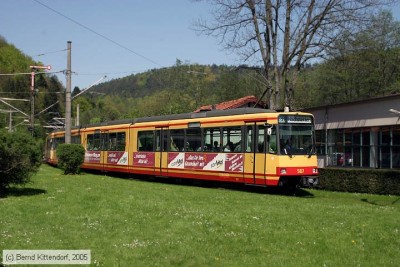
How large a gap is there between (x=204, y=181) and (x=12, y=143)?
1007cm

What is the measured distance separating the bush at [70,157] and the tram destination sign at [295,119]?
504 inches

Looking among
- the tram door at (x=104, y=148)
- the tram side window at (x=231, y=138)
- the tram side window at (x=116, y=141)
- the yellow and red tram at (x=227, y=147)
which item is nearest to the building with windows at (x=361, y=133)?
the yellow and red tram at (x=227, y=147)

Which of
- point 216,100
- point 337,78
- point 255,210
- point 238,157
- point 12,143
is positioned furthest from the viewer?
point 216,100

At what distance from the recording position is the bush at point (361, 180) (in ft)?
64.0

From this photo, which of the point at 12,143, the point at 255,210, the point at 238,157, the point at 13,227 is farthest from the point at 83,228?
the point at 238,157

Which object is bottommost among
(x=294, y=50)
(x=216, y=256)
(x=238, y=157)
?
(x=216, y=256)

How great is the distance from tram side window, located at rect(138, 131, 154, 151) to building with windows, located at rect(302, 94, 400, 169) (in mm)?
10198

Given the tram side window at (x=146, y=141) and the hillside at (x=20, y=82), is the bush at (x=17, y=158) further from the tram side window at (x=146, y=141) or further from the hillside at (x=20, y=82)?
the hillside at (x=20, y=82)

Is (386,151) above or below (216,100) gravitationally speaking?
below

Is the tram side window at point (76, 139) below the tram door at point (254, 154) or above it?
above

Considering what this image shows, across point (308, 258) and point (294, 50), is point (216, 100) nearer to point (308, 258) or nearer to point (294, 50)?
point (294, 50)

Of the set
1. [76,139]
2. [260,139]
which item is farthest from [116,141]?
[260,139]

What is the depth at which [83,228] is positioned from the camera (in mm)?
10109

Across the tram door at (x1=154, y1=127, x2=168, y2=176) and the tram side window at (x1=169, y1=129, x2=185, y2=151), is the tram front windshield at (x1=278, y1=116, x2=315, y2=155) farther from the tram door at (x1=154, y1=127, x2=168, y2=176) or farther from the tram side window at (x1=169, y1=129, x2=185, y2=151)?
the tram door at (x1=154, y1=127, x2=168, y2=176)
